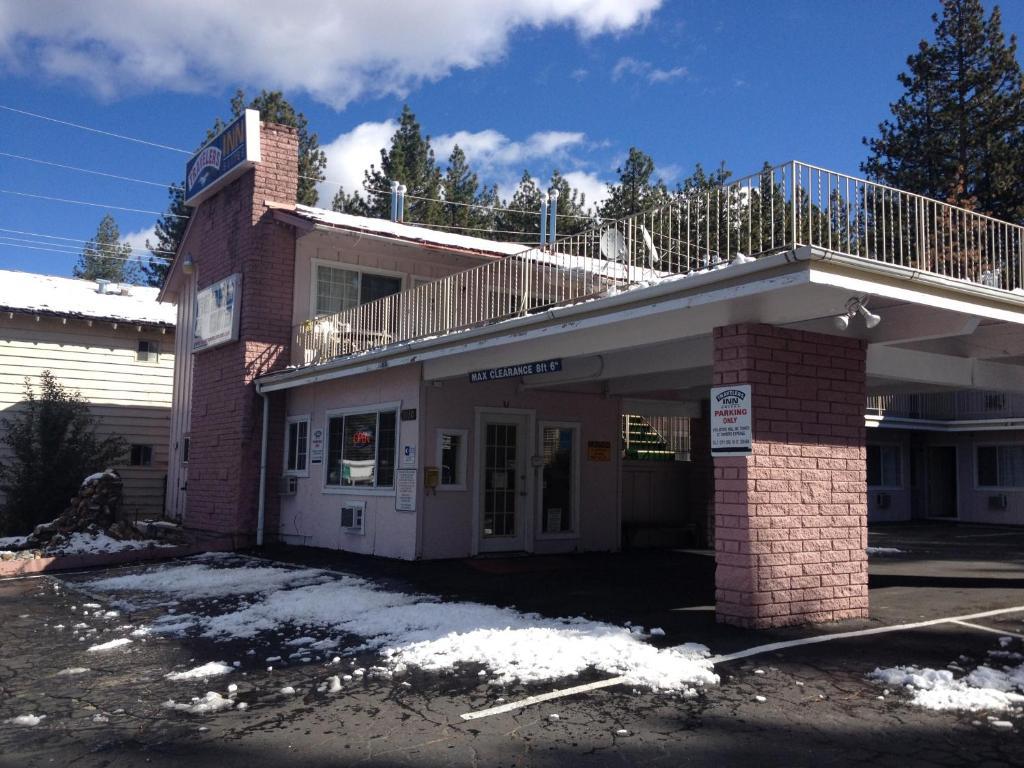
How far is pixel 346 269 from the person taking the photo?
17656 mm

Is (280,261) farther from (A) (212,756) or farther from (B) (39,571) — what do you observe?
(A) (212,756)

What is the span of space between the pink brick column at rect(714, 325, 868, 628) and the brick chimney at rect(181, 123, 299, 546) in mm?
10762

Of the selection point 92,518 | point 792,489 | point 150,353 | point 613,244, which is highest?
point 150,353

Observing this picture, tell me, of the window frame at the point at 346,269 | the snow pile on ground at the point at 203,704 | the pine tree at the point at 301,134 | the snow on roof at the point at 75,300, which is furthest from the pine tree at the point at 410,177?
the snow pile on ground at the point at 203,704

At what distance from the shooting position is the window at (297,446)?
16641mm

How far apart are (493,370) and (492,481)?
299 centimetres

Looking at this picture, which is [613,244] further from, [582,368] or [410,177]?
[410,177]

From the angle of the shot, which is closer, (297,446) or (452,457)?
(452,457)

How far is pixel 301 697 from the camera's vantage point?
6.37 meters

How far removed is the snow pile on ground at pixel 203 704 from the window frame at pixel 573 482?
28.5ft

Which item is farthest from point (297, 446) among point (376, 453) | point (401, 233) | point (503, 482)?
point (503, 482)

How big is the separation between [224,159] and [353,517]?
8.56m

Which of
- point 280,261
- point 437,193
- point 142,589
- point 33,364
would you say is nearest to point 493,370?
point 142,589

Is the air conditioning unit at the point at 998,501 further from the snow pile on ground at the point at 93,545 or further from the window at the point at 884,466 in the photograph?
the snow pile on ground at the point at 93,545
